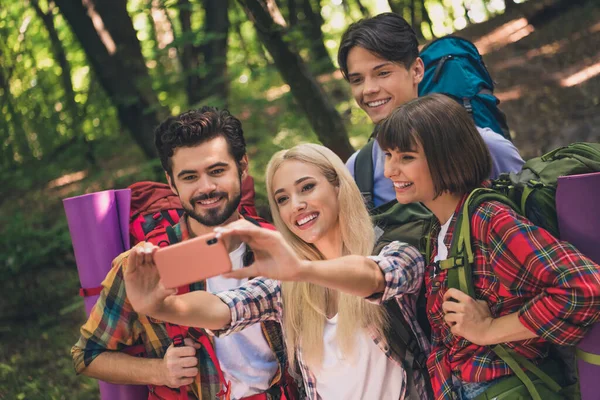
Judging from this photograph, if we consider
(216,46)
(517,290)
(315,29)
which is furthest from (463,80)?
(315,29)

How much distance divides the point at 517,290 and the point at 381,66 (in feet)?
5.48

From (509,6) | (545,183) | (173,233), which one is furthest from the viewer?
(509,6)

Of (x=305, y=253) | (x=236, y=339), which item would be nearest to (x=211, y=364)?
(x=236, y=339)

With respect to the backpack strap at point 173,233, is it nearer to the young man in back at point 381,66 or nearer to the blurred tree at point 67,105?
the young man in back at point 381,66

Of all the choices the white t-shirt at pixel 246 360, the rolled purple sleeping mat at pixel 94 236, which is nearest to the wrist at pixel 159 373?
the white t-shirt at pixel 246 360

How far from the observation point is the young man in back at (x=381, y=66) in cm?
353

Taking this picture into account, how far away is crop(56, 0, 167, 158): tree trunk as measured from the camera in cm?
754

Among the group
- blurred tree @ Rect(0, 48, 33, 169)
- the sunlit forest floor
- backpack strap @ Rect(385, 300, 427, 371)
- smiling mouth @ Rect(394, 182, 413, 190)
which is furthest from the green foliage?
smiling mouth @ Rect(394, 182, 413, 190)

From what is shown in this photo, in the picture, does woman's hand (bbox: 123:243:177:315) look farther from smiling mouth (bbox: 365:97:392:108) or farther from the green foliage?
the green foliage

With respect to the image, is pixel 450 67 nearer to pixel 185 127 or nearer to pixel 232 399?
pixel 185 127

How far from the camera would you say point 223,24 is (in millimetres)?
8641

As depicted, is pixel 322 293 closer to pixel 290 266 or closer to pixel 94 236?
pixel 290 266

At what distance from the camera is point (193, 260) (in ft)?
6.81

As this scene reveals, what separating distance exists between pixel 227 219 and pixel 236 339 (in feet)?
2.03
